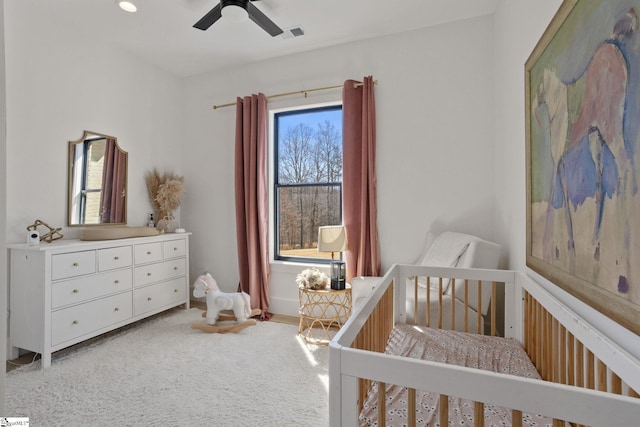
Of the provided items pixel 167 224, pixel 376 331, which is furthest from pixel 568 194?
pixel 167 224

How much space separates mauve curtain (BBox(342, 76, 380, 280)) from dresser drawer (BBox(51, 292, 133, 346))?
1974 mm

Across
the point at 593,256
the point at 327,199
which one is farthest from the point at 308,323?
the point at 593,256

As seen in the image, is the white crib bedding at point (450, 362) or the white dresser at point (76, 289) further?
the white dresser at point (76, 289)

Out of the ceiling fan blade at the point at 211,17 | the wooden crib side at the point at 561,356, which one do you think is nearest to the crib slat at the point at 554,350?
the wooden crib side at the point at 561,356

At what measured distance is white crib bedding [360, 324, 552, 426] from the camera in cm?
96

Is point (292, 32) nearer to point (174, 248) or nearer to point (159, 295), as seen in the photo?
point (174, 248)

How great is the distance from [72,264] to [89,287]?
9.1 inches

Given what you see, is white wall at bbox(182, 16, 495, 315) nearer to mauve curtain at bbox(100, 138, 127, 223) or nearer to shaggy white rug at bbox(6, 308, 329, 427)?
shaggy white rug at bbox(6, 308, 329, 427)

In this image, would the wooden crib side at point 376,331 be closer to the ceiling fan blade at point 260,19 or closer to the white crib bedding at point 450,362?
the white crib bedding at point 450,362

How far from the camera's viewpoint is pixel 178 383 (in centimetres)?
196

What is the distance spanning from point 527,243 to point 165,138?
3.63 metres

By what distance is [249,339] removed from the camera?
262 cm

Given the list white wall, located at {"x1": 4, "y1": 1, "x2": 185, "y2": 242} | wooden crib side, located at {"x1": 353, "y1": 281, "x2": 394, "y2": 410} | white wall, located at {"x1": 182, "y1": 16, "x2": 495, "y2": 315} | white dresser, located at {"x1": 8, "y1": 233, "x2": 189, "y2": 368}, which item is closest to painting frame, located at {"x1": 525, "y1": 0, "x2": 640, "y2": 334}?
wooden crib side, located at {"x1": 353, "y1": 281, "x2": 394, "y2": 410}

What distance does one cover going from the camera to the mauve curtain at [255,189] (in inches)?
127
